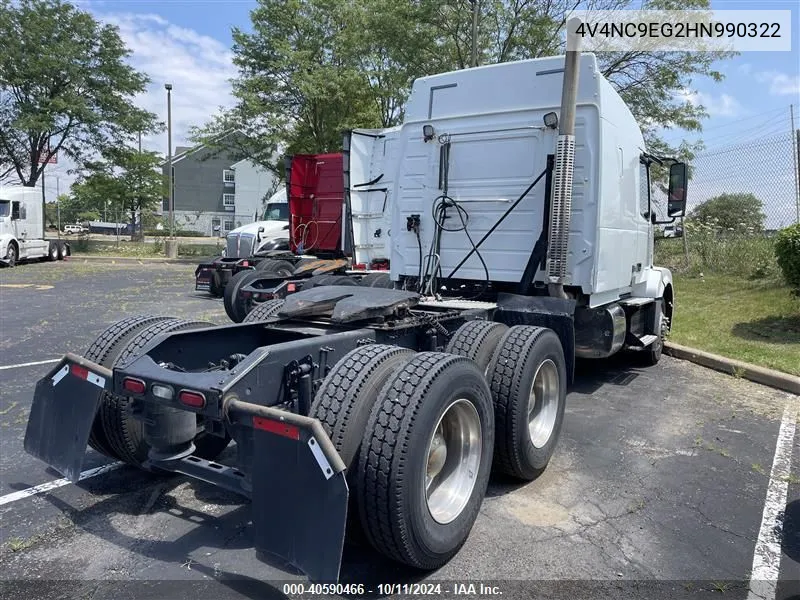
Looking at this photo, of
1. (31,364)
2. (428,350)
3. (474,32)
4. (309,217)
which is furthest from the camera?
(474,32)

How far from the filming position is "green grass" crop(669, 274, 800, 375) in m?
8.15

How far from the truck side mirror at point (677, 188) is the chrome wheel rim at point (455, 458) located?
4.93 m

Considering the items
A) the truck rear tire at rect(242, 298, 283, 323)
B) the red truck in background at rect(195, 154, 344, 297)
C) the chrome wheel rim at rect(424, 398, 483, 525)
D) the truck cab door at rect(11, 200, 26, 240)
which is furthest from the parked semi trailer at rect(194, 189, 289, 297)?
the truck cab door at rect(11, 200, 26, 240)

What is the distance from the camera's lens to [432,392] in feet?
9.82

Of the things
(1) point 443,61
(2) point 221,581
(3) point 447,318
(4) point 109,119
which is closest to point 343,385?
(2) point 221,581

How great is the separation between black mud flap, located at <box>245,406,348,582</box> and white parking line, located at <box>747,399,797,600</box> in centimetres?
213

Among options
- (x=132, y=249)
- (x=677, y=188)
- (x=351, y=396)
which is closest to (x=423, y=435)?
(x=351, y=396)

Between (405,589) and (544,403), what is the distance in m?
2.04

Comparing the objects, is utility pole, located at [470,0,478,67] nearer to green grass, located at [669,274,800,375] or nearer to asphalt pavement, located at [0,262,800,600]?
green grass, located at [669,274,800,375]

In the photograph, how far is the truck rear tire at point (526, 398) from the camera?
3943 millimetres

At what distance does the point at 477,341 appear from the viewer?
13.7ft

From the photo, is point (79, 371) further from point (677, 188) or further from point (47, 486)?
point (677, 188)

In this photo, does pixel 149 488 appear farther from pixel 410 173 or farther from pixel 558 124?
pixel 558 124

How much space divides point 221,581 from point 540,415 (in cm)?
252
